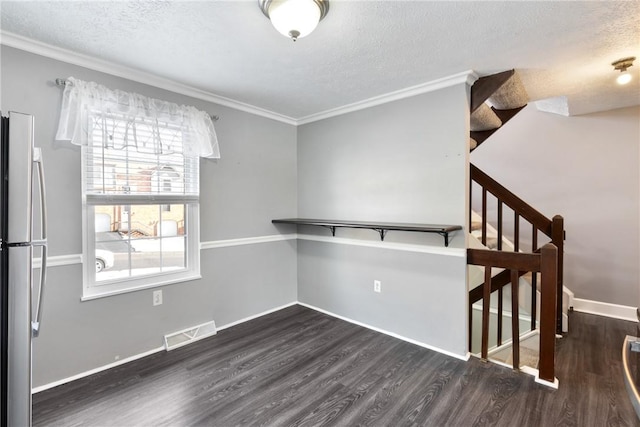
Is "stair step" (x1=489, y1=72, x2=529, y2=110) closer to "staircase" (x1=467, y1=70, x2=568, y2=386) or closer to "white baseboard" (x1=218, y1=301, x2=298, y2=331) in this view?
"staircase" (x1=467, y1=70, x2=568, y2=386)

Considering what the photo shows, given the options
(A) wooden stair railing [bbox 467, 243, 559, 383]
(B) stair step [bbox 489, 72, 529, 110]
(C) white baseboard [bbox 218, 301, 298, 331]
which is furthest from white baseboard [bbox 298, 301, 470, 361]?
(B) stair step [bbox 489, 72, 529, 110]

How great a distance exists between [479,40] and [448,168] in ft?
3.11

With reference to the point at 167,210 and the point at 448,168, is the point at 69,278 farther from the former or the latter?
the point at 448,168

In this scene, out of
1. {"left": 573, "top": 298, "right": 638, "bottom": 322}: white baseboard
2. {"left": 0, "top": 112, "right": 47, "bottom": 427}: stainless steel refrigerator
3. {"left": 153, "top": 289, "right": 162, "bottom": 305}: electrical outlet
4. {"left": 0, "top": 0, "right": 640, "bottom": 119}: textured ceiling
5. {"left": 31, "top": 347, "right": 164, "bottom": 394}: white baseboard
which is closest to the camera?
{"left": 0, "top": 112, "right": 47, "bottom": 427}: stainless steel refrigerator

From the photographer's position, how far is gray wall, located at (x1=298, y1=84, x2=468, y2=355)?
2.47m

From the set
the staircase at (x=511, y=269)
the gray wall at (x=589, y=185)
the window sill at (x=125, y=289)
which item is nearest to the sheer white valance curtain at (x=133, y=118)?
the window sill at (x=125, y=289)

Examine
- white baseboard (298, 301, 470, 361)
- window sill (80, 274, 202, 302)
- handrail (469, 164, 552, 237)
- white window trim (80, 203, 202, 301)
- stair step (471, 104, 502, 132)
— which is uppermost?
stair step (471, 104, 502, 132)

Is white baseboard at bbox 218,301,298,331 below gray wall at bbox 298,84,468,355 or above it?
below

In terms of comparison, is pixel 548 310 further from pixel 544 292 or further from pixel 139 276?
pixel 139 276

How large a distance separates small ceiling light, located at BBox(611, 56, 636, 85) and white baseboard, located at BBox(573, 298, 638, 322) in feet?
8.16

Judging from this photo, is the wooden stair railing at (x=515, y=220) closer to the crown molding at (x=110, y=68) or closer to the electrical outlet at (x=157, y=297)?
the crown molding at (x=110, y=68)

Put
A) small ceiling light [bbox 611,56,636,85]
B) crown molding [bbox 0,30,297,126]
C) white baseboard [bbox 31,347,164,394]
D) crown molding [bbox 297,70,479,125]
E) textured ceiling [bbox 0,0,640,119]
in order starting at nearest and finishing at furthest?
1. textured ceiling [bbox 0,0,640,119]
2. crown molding [bbox 0,30,297,126]
3. white baseboard [bbox 31,347,164,394]
4. small ceiling light [bbox 611,56,636,85]
5. crown molding [bbox 297,70,479,125]

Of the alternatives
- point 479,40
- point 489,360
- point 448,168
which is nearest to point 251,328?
point 489,360

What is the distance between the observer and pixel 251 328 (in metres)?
3.02
